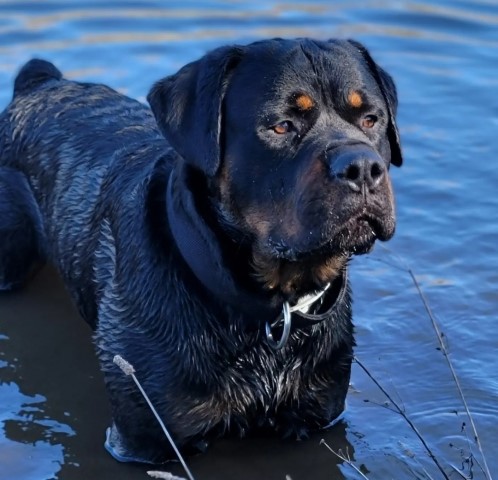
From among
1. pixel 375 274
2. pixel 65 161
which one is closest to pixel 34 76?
pixel 65 161

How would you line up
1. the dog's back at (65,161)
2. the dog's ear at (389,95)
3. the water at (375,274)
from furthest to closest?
Answer: the dog's back at (65,161)
the water at (375,274)
the dog's ear at (389,95)

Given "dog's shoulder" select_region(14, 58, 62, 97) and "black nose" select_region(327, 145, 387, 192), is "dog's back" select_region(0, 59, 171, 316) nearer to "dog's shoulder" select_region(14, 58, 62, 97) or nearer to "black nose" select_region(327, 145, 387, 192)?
"dog's shoulder" select_region(14, 58, 62, 97)

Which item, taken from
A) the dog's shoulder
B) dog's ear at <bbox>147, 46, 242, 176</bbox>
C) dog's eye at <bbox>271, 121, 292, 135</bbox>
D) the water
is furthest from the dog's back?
dog's eye at <bbox>271, 121, 292, 135</bbox>

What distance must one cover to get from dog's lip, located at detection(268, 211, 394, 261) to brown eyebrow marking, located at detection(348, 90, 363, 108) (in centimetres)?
51

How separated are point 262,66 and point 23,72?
2.58 meters

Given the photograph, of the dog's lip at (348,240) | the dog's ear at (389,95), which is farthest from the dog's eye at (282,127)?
the dog's ear at (389,95)

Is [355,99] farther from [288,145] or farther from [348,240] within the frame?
[348,240]

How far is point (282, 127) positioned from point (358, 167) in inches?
16.9

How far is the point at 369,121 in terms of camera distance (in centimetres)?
475

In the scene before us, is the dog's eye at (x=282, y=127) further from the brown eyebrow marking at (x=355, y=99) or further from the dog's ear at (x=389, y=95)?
the dog's ear at (x=389, y=95)

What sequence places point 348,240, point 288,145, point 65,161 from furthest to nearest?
point 65,161 < point 288,145 < point 348,240

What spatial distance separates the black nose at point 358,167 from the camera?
428 cm

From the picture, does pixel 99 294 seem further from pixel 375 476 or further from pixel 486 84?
pixel 486 84

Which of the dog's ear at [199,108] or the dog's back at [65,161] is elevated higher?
the dog's ear at [199,108]
